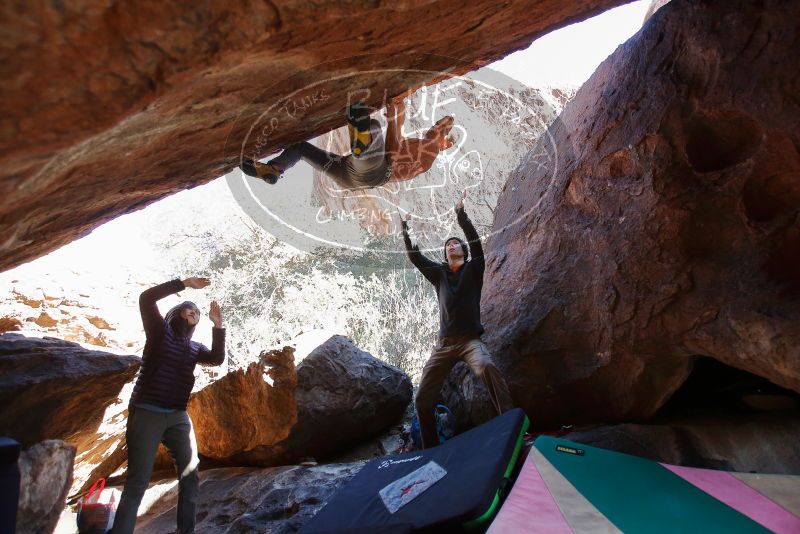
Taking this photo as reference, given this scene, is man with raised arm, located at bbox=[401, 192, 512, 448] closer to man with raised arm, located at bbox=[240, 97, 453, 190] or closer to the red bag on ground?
man with raised arm, located at bbox=[240, 97, 453, 190]

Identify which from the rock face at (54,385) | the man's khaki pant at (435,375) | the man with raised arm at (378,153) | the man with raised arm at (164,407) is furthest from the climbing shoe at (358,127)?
the rock face at (54,385)

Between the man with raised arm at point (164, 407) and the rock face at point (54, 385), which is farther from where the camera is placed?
the rock face at point (54, 385)

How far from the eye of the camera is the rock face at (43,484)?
4023mm

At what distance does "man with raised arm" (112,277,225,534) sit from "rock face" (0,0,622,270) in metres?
1.13

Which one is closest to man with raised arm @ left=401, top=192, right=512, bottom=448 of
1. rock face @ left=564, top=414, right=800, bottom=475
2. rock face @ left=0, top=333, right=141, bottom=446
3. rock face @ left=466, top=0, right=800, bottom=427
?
rock face @ left=466, top=0, right=800, bottom=427

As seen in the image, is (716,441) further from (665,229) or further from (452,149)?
(452,149)

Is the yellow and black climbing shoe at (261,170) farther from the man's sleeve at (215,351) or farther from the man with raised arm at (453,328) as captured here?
the man's sleeve at (215,351)

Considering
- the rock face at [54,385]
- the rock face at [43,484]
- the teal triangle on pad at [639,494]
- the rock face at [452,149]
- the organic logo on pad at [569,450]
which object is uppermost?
the rock face at [452,149]

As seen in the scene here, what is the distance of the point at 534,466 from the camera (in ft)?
11.2

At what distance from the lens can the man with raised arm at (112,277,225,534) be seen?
3941 mm

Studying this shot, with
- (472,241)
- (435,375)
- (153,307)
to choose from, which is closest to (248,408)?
(153,307)

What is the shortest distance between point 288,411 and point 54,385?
8.55 ft

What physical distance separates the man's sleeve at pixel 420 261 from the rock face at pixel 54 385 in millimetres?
3302

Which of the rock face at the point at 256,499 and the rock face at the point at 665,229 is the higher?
the rock face at the point at 665,229
